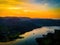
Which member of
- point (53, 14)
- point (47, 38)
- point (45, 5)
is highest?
point (45, 5)

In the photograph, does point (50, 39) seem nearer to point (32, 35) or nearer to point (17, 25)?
point (32, 35)

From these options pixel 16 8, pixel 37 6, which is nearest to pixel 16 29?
pixel 16 8

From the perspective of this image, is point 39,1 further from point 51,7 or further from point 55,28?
point 55,28

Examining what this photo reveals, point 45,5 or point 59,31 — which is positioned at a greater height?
point 45,5

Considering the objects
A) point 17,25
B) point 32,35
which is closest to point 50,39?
point 32,35

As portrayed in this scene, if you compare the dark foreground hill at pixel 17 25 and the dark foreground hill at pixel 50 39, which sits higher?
the dark foreground hill at pixel 17 25
